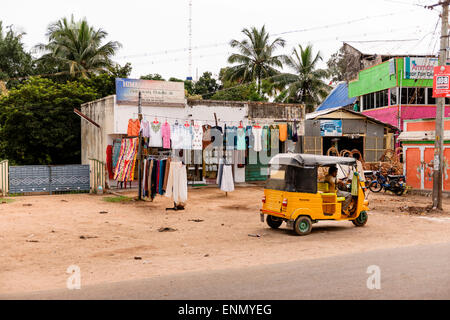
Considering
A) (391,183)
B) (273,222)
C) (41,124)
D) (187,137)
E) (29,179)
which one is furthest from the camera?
(41,124)

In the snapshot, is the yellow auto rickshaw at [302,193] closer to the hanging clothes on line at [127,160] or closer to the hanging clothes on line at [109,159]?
the hanging clothes on line at [127,160]

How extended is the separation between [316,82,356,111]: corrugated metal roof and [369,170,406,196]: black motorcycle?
1854 cm

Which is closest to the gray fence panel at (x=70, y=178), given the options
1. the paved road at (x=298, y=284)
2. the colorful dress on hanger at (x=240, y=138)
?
the colorful dress on hanger at (x=240, y=138)

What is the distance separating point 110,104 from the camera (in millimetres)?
20234

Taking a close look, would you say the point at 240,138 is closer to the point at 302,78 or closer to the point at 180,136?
the point at 180,136

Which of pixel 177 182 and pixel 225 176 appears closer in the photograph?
pixel 177 182

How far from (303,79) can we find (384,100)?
28.7 ft

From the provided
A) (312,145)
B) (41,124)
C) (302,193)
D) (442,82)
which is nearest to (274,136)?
(312,145)

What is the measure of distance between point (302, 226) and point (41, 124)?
18.4 m

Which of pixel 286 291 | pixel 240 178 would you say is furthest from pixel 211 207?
pixel 286 291

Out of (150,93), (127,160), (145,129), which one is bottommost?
(127,160)

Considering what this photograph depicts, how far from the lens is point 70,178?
20531 mm

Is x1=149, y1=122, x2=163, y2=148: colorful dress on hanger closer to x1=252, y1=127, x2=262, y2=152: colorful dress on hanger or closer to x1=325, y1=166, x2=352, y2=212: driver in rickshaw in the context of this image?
x1=252, y1=127, x2=262, y2=152: colorful dress on hanger

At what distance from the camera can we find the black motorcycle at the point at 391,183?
1898 centimetres
